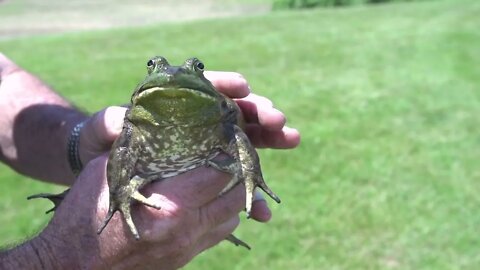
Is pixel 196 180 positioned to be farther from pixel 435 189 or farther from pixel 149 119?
pixel 435 189

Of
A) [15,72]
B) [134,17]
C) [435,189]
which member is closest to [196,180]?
[15,72]

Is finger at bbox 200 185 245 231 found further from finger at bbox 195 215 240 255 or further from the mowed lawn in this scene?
the mowed lawn

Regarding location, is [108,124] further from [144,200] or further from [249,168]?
[249,168]

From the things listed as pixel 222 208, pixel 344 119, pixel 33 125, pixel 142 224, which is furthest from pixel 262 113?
pixel 344 119

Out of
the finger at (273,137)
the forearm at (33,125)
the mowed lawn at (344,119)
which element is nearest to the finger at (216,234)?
the finger at (273,137)

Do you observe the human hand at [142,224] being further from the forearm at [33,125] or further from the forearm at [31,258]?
the forearm at [33,125]
